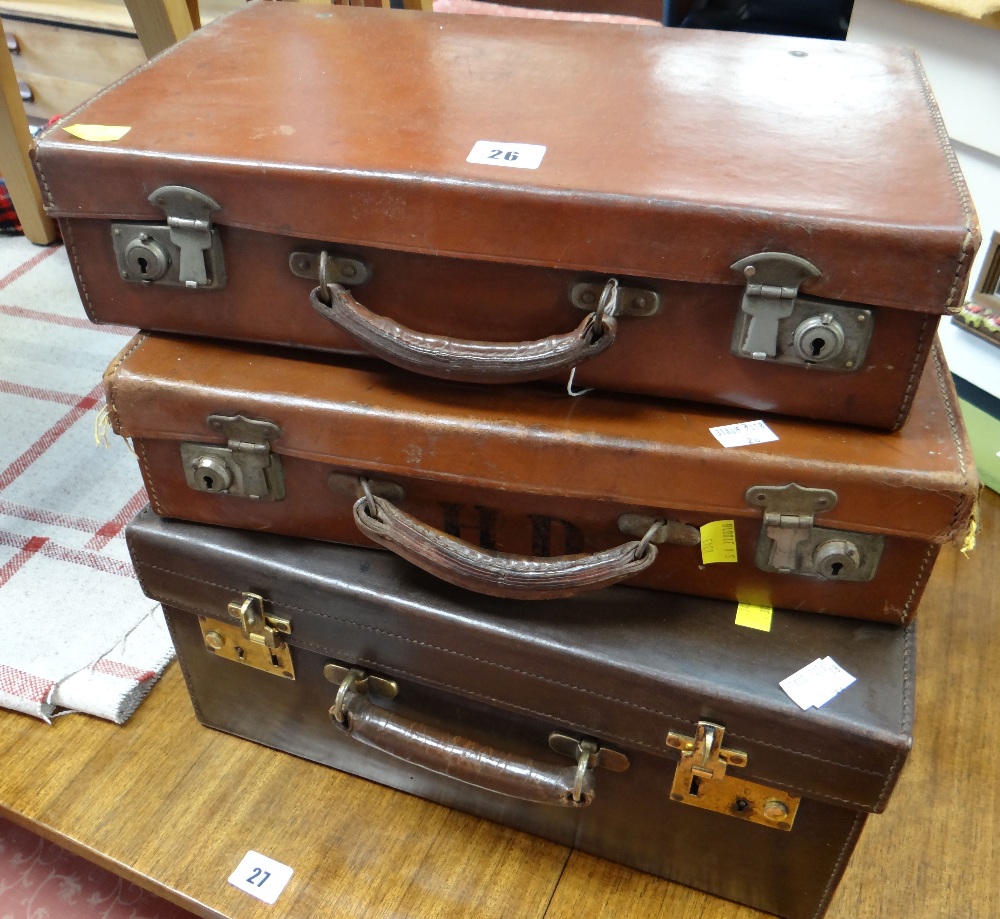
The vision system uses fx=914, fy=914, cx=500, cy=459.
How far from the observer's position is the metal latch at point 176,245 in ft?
2.29

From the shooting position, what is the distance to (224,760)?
931 millimetres

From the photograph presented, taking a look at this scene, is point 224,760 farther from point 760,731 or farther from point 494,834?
point 760,731

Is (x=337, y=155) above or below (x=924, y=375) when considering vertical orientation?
above

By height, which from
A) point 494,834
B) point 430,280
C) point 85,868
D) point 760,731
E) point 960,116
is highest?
point 430,280

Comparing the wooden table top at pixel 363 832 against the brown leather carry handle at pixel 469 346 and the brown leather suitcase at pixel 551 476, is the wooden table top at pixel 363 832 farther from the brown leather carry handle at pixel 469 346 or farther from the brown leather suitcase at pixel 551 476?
the brown leather carry handle at pixel 469 346

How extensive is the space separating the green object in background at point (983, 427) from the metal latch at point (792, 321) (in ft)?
2.03

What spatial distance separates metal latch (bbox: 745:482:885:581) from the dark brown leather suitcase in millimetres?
60

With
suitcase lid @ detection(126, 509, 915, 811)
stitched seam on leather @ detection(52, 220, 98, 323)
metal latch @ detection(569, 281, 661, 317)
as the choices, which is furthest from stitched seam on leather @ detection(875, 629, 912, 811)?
stitched seam on leather @ detection(52, 220, 98, 323)

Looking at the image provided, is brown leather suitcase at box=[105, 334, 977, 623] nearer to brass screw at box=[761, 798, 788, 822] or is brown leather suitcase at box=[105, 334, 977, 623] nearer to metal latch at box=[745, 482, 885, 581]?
metal latch at box=[745, 482, 885, 581]

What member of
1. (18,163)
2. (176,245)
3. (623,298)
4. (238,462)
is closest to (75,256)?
(176,245)

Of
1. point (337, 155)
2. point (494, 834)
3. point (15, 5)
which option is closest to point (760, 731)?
point (494, 834)

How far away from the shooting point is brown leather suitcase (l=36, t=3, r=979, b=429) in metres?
0.63

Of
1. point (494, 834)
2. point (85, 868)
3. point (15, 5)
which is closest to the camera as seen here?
point (494, 834)

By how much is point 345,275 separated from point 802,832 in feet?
1.88
